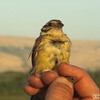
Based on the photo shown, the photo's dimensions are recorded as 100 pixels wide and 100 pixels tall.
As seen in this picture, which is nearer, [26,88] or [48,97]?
[48,97]

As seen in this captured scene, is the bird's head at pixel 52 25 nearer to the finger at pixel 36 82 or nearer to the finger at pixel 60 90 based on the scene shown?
the finger at pixel 36 82

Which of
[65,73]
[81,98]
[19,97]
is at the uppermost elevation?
[65,73]

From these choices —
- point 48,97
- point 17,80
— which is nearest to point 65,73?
point 48,97

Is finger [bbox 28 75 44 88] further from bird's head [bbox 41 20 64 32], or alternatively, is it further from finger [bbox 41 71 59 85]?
bird's head [bbox 41 20 64 32]

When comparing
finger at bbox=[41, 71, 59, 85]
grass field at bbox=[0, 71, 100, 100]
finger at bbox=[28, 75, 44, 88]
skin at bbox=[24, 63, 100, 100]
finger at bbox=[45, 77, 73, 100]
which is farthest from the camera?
grass field at bbox=[0, 71, 100, 100]

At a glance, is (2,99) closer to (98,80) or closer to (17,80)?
(17,80)

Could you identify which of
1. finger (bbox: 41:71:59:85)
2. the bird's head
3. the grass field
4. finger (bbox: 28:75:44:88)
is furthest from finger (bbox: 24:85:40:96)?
the grass field

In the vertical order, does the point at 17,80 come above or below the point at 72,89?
below

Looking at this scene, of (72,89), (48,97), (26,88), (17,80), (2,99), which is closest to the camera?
(48,97)
